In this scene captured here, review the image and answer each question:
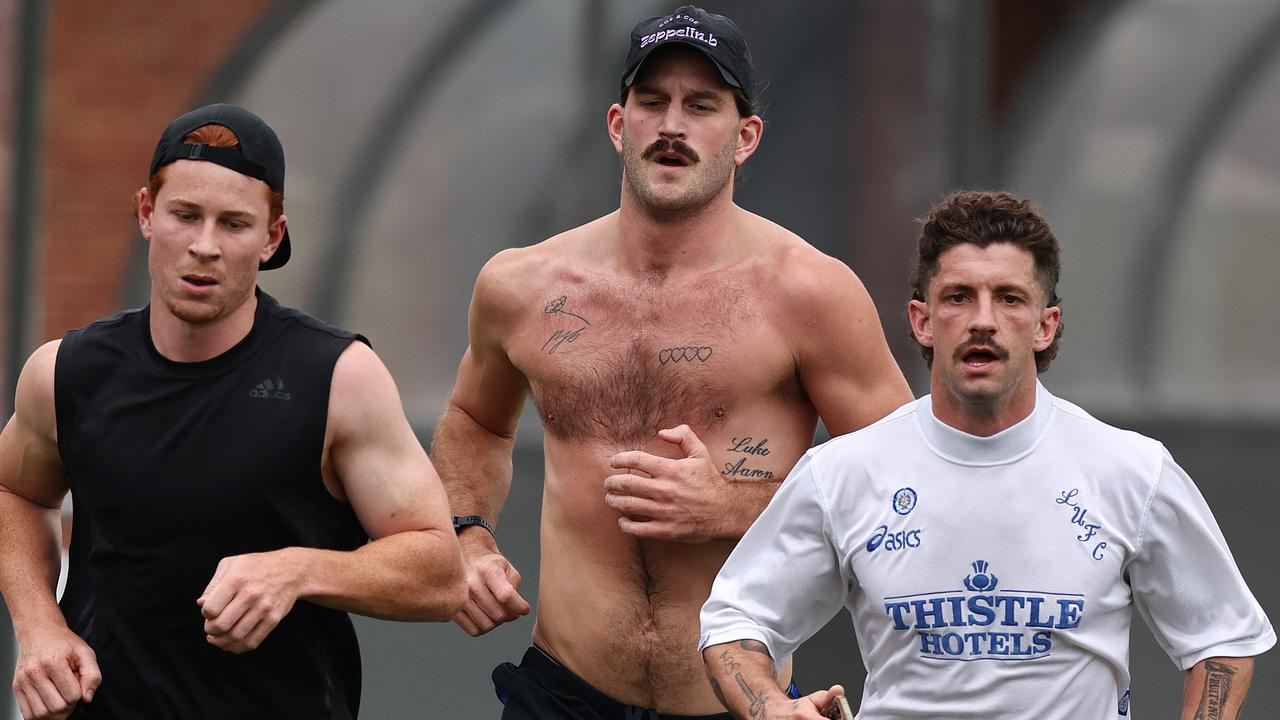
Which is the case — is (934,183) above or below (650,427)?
above

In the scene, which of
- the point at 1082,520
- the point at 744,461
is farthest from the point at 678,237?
the point at 1082,520

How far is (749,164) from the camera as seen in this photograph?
7449 mm

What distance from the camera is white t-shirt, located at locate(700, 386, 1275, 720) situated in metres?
3.43

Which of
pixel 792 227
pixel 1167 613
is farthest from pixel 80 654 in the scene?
pixel 792 227

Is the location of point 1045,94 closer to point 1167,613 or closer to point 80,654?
point 1167,613

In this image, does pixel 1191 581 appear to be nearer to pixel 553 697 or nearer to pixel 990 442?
pixel 990 442

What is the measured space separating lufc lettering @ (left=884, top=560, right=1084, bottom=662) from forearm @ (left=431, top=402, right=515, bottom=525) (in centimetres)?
150

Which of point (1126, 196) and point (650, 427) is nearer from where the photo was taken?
point (650, 427)

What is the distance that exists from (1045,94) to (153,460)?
4.67 meters

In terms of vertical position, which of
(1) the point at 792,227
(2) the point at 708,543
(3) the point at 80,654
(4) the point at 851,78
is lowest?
(3) the point at 80,654

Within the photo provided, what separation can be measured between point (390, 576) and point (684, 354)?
101 centimetres

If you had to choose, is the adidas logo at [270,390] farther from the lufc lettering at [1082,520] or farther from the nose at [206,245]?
the lufc lettering at [1082,520]

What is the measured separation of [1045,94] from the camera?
7.40m

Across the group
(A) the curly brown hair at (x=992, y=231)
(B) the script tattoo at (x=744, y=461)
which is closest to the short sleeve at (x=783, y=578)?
(A) the curly brown hair at (x=992, y=231)
